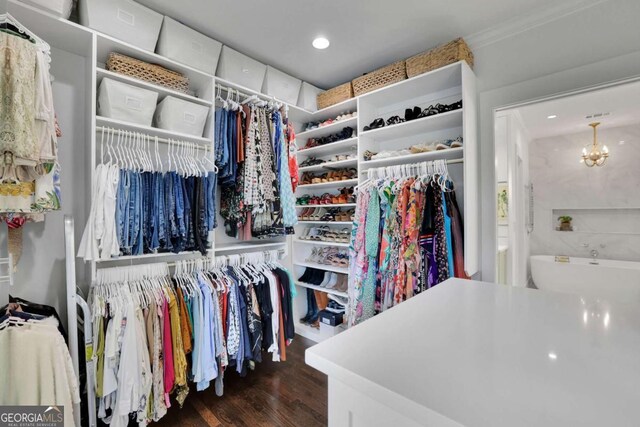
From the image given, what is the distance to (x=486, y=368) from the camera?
0.58 m

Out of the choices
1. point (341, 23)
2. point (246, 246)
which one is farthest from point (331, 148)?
point (246, 246)

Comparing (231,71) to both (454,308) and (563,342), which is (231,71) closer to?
(454,308)

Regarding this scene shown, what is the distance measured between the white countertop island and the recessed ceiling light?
2055 mm

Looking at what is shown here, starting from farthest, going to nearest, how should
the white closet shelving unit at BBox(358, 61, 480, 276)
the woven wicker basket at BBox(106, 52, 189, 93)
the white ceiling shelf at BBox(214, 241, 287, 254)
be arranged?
the white ceiling shelf at BBox(214, 241, 287, 254) → the white closet shelving unit at BBox(358, 61, 480, 276) → the woven wicker basket at BBox(106, 52, 189, 93)

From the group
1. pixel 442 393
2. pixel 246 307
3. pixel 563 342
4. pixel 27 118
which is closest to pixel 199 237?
pixel 246 307

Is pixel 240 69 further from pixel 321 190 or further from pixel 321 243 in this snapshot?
pixel 321 243

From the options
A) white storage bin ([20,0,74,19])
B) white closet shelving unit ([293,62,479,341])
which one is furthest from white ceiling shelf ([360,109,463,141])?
white storage bin ([20,0,74,19])

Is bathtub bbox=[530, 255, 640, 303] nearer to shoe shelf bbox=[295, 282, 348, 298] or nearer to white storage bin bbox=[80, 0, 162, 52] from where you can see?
shoe shelf bbox=[295, 282, 348, 298]

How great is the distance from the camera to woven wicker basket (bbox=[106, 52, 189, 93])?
5.58 ft

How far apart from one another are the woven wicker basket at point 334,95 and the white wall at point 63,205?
188 centimetres

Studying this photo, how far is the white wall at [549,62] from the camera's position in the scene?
1605 mm

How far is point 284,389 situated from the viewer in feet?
6.88

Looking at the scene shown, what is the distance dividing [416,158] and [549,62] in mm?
1022

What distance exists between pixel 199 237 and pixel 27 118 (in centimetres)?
100
